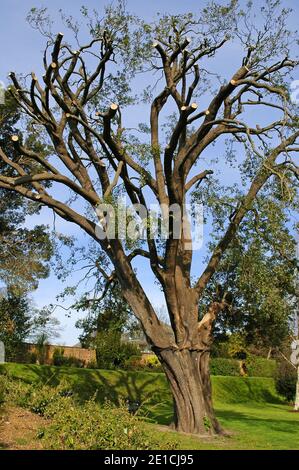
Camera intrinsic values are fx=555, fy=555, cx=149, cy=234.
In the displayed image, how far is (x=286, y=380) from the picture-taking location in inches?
1278

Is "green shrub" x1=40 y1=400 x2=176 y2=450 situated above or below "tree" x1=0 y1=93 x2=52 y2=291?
below

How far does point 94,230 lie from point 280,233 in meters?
4.55

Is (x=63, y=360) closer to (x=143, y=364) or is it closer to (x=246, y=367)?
(x=143, y=364)

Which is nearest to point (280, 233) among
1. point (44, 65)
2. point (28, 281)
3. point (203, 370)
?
point (203, 370)

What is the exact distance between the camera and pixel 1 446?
28.0 feet

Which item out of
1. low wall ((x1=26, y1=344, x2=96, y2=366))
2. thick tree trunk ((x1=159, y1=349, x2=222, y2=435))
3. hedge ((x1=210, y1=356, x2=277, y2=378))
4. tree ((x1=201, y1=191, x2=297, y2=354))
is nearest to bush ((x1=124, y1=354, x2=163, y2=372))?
low wall ((x1=26, y1=344, x2=96, y2=366))

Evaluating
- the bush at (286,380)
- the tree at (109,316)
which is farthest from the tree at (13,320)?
the bush at (286,380)

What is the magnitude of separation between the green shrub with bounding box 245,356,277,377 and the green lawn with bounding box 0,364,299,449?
2794mm

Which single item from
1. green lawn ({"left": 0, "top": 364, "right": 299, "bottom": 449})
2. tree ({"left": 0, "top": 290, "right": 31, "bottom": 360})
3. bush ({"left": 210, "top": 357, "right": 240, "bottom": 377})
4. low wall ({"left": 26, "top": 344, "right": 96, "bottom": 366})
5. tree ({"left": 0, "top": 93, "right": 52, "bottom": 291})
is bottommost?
green lawn ({"left": 0, "top": 364, "right": 299, "bottom": 449})

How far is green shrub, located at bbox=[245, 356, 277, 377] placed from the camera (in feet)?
124

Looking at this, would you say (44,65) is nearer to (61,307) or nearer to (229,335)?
→ (61,307)

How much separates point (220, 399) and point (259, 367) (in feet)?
30.6

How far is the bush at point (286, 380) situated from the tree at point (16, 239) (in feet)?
51.9

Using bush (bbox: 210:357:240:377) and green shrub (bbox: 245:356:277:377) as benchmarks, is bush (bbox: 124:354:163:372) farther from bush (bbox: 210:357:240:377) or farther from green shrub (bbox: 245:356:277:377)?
green shrub (bbox: 245:356:277:377)
